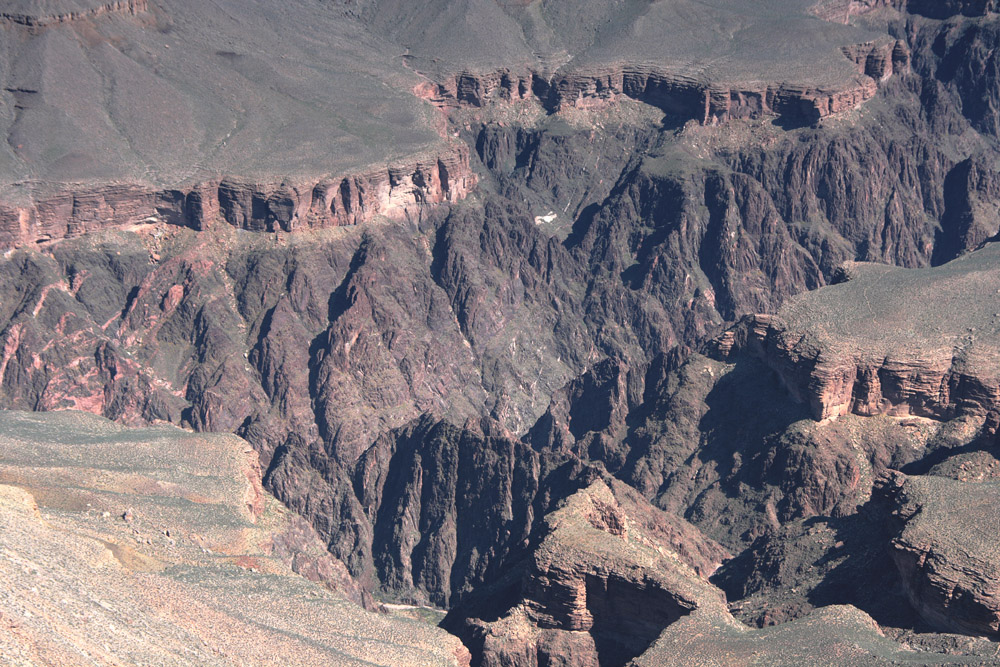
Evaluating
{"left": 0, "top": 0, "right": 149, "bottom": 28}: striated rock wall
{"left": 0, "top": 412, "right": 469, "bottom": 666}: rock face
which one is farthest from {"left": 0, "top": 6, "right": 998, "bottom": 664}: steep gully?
{"left": 0, "top": 0, "right": 149, "bottom": 28}: striated rock wall

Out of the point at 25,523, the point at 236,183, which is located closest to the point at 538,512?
the point at 25,523

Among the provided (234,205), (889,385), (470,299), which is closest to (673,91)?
(470,299)

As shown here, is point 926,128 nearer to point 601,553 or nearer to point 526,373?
point 526,373

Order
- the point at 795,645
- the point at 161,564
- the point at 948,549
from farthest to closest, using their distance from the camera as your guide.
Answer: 1. the point at 948,549
2. the point at 161,564
3. the point at 795,645

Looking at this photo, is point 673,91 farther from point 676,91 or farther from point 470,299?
point 470,299

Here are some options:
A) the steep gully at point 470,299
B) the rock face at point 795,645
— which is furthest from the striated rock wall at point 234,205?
the rock face at point 795,645
